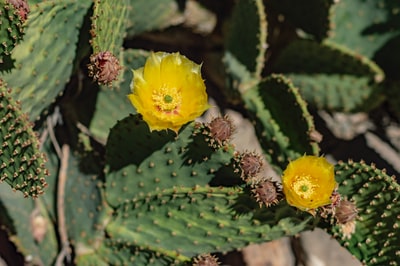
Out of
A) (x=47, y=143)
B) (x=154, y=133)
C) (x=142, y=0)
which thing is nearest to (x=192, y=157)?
(x=154, y=133)

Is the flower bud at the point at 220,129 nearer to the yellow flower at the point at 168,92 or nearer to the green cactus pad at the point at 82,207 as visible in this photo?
the yellow flower at the point at 168,92

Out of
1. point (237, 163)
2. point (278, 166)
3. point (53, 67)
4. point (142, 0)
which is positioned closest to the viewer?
point (237, 163)

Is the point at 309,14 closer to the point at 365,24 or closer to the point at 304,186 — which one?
the point at 365,24

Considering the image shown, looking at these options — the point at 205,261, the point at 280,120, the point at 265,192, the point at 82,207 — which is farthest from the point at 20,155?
the point at 280,120

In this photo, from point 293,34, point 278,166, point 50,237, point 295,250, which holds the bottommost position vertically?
point 295,250

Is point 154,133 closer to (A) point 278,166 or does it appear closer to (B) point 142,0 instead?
(A) point 278,166

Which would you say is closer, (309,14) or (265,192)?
(265,192)
